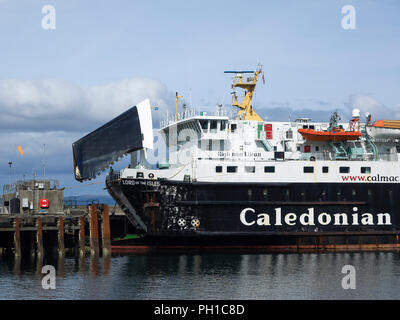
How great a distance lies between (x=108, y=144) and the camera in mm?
38688

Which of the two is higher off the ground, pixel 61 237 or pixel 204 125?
pixel 204 125

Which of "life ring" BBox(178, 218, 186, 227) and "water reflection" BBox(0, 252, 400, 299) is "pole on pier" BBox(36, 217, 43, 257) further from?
"life ring" BBox(178, 218, 186, 227)

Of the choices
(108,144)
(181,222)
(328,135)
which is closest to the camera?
(181,222)

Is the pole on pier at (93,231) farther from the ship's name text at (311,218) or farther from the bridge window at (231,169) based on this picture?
the ship's name text at (311,218)

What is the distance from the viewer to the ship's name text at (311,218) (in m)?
38.1

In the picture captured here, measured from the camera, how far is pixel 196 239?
37875 millimetres

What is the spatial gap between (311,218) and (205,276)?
9837 mm

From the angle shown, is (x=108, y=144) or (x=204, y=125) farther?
(x=204, y=125)

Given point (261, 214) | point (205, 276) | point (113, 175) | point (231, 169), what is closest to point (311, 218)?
point (261, 214)

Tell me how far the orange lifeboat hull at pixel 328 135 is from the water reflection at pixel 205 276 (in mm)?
6894

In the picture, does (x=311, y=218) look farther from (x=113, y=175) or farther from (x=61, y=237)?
(x=61, y=237)

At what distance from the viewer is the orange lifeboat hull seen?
39938 millimetres

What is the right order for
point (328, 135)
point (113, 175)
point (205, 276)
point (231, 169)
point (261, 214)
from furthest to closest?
point (328, 135) → point (113, 175) → point (231, 169) → point (261, 214) → point (205, 276)
